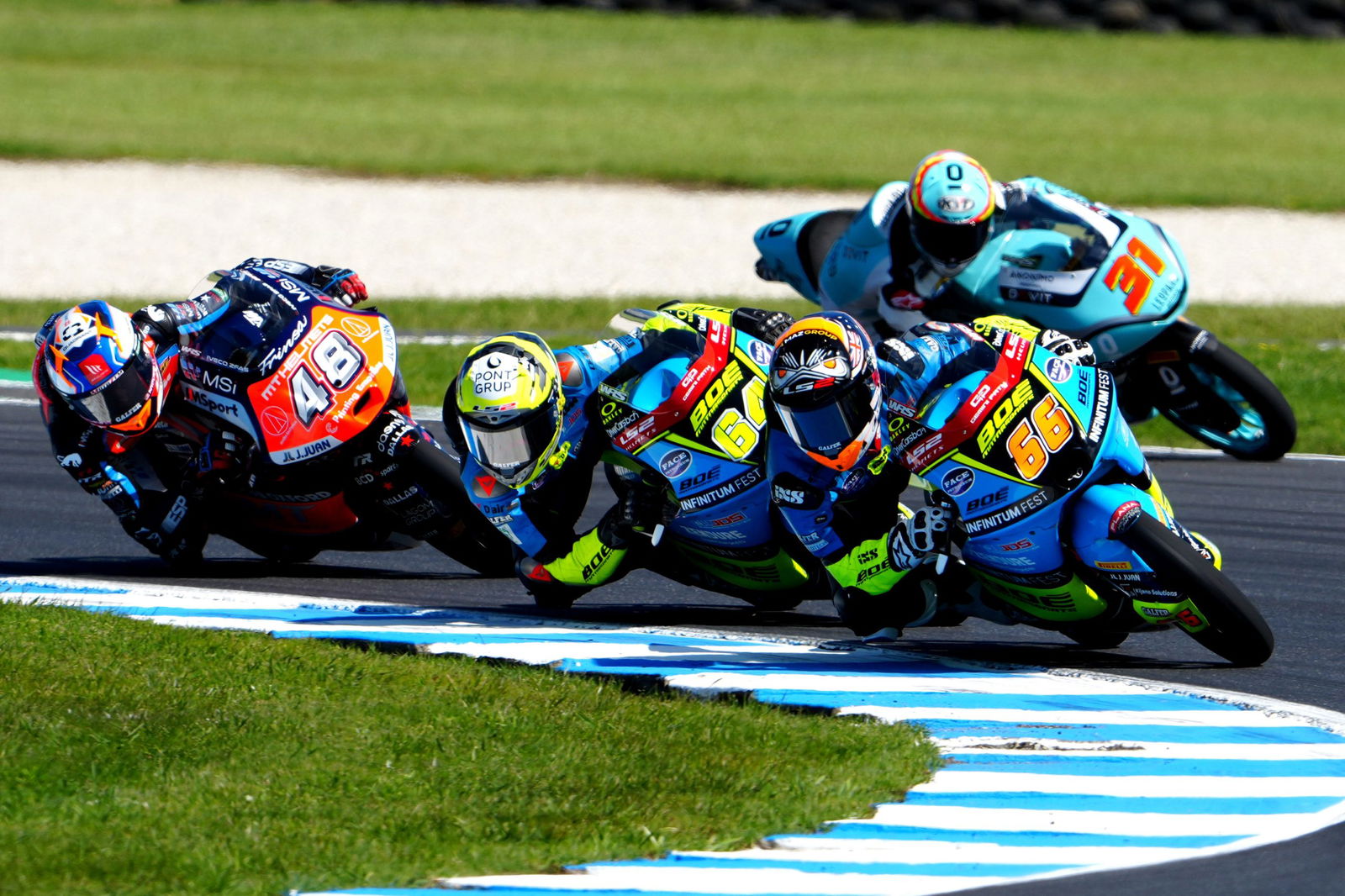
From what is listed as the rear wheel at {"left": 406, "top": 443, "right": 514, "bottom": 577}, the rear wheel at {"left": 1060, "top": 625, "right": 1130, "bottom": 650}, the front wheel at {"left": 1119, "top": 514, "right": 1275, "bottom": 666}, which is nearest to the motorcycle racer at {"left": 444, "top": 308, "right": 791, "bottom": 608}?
the rear wheel at {"left": 406, "top": 443, "right": 514, "bottom": 577}

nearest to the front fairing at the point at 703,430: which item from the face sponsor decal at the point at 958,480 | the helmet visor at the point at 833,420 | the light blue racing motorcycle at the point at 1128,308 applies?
the helmet visor at the point at 833,420

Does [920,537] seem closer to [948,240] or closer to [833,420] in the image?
[833,420]

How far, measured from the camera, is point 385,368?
831 centimetres

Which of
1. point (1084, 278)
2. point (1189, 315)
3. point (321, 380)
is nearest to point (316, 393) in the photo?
point (321, 380)

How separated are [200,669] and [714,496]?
1.96 metres

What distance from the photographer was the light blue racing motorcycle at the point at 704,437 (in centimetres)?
734

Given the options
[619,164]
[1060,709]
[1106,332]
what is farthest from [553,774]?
[619,164]

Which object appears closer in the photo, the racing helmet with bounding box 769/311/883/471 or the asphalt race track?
the asphalt race track

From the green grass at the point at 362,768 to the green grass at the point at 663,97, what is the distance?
17120 mm

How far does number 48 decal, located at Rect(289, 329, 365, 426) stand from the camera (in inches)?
321

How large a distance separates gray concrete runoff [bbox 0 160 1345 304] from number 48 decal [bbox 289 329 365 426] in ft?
31.4

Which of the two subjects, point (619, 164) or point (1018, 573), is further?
point (619, 164)

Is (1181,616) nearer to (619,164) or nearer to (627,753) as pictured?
(627,753)

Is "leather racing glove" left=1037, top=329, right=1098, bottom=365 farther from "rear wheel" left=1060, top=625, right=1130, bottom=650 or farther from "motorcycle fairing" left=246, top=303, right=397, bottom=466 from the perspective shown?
"motorcycle fairing" left=246, top=303, right=397, bottom=466
